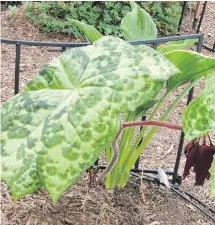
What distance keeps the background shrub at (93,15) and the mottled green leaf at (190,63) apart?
2.36 metres

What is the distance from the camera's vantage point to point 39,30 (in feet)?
13.0

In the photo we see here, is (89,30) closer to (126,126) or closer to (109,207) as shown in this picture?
(126,126)

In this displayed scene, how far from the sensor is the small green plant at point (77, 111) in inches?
45.0

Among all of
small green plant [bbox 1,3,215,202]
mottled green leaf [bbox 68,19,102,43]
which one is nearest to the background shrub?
mottled green leaf [bbox 68,19,102,43]

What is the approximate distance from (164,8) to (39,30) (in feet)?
3.31

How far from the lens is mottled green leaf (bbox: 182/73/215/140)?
47.1 inches

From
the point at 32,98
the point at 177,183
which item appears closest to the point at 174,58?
the point at 32,98

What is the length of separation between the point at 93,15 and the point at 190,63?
8.44ft

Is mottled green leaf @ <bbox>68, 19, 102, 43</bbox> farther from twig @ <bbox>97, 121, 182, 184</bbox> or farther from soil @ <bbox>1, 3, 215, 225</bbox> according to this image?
soil @ <bbox>1, 3, 215, 225</bbox>

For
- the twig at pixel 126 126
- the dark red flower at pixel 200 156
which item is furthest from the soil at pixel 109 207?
the dark red flower at pixel 200 156

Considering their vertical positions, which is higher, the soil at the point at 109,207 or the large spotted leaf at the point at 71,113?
the large spotted leaf at the point at 71,113

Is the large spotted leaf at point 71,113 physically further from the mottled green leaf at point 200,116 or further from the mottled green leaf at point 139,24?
the mottled green leaf at point 139,24

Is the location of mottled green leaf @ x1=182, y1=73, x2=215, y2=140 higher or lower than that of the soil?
higher

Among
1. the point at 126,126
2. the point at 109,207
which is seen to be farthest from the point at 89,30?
the point at 109,207
